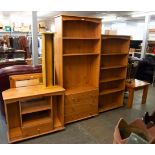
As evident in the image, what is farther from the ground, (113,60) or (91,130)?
(113,60)

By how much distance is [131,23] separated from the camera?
8.10 metres

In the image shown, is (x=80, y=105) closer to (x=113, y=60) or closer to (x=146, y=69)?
(x=113, y=60)

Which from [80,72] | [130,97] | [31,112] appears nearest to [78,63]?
[80,72]

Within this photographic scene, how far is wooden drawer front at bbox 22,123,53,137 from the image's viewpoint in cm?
230

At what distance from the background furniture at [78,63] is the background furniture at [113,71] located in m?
0.24

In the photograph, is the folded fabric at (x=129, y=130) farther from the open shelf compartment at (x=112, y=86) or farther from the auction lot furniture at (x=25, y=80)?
the open shelf compartment at (x=112, y=86)

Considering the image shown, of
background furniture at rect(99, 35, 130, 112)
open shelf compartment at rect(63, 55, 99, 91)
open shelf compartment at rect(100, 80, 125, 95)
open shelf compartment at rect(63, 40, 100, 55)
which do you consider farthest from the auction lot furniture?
open shelf compartment at rect(100, 80, 125, 95)

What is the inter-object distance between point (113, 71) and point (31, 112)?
1.93m

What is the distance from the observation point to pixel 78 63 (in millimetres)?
2922

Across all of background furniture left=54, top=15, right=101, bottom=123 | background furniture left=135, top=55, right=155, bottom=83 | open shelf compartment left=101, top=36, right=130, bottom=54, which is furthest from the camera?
background furniture left=135, top=55, right=155, bottom=83

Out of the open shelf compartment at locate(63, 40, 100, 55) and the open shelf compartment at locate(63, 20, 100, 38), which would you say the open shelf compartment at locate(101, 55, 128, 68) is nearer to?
the open shelf compartment at locate(63, 40, 100, 55)

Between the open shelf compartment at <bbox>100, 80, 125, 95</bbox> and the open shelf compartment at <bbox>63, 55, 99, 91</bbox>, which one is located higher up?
the open shelf compartment at <bbox>63, 55, 99, 91</bbox>

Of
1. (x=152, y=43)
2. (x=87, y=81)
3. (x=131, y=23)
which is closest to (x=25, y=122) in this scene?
(x=87, y=81)
